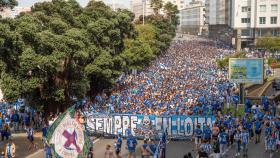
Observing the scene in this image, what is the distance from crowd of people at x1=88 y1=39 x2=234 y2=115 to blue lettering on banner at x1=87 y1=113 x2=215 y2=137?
3.75 meters

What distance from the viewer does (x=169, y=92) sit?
151 ft

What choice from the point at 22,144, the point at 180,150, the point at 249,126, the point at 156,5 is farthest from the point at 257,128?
the point at 156,5

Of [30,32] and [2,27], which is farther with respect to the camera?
[30,32]

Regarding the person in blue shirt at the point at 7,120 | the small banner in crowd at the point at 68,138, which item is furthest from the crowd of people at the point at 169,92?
the small banner in crowd at the point at 68,138

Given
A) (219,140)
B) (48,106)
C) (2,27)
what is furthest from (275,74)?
(2,27)

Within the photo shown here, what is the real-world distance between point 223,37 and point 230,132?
124m

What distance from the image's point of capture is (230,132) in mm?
27594

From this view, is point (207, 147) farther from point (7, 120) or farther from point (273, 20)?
point (273, 20)

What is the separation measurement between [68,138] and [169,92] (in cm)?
3324

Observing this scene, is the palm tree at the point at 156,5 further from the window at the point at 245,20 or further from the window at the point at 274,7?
the window at the point at 274,7

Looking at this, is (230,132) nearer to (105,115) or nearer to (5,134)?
(105,115)

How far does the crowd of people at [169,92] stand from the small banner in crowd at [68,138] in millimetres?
21201

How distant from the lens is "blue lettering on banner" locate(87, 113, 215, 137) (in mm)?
29891

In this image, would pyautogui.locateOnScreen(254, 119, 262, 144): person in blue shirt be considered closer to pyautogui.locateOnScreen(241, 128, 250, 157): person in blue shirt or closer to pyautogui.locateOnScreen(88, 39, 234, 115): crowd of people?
pyautogui.locateOnScreen(241, 128, 250, 157): person in blue shirt
